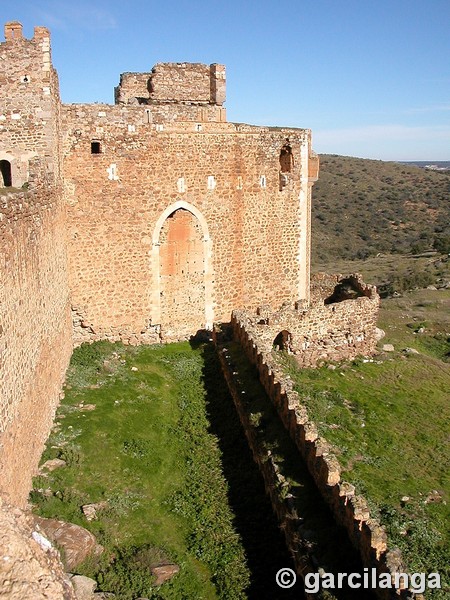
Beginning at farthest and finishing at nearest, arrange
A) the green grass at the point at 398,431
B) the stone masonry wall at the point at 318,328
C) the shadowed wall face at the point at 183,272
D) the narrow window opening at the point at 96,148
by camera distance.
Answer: the shadowed wall face at the point at 183,272, the stone masonry wall at the point at 318,328, the narrow window opening at the point at 96,148, the green grass at the point at 398,431

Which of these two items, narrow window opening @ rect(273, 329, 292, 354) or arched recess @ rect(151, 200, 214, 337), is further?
narrow window opening @ rect(273, 329, 292, 354)

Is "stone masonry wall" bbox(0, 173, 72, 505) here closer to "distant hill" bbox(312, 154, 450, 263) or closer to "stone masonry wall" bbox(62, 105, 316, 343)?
"stone masonry wall" bbox(62, 105, 316, 343)

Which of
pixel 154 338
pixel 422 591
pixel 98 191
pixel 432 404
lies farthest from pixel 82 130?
pixel 422 591

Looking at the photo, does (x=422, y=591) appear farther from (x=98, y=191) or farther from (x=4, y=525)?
(x=98, y=191)

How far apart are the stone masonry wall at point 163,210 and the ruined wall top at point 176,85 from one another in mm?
2012

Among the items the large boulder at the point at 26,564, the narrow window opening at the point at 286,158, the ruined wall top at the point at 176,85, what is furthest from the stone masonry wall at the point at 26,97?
the large boulder at the point at 26,564

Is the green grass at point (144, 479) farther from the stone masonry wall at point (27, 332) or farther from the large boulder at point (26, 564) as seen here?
the large boulder at point (26, 564)

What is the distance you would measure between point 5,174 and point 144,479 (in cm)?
725

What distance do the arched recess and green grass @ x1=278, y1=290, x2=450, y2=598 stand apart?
3.16m

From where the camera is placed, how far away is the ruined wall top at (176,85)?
16.6m

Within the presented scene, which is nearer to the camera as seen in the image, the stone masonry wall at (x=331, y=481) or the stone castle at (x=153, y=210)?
the stone masonry wall at (x=331, y=481)

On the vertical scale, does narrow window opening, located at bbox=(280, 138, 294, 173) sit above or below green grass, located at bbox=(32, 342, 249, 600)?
above

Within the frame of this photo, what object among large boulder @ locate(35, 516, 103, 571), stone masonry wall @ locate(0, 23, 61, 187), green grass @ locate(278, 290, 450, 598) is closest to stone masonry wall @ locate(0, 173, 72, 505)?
large boulder @ locate(35, 516, 103, 571)

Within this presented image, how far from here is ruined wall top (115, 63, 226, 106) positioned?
16.6m
